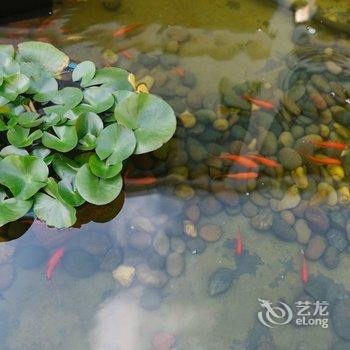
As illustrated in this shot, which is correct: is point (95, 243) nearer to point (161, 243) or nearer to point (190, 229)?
point (161, 243)

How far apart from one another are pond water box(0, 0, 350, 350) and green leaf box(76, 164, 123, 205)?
18cm

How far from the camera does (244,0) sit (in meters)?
2.92

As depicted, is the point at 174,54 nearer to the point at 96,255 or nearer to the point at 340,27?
the point at 340,27

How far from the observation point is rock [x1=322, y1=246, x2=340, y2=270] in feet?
6.91

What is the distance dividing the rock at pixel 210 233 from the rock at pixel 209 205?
0.22 feet

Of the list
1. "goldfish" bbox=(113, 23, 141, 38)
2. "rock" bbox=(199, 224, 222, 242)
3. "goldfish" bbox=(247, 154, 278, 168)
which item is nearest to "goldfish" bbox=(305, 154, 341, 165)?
"goldfish" bbox=(247, 154, 278, 168)

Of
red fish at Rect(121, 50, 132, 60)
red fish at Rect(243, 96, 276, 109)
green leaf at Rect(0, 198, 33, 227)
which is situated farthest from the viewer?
red fish at Rect(121, 50, 132, 60)

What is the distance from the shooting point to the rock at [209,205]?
7.24 feet

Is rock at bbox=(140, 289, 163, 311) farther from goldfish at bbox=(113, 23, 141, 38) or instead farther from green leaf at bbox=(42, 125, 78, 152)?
goldfish at bbox=(113, 23, 141, 38)

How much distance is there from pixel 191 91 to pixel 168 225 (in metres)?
0.71

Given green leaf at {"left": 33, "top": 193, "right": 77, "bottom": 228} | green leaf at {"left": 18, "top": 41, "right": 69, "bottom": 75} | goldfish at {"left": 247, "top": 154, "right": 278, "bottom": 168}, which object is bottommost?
goldfish at {"left": 247, "top": 154, "right": 278, "bottom": 168}

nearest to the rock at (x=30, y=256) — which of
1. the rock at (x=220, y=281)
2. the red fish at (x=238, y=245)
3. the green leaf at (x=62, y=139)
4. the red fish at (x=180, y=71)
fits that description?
the green leaf at (x=62, y=139)

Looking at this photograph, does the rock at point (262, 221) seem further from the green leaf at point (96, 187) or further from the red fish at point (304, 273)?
the green leaf at point (96, 187)

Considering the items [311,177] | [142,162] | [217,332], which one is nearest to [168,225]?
[142,162]
